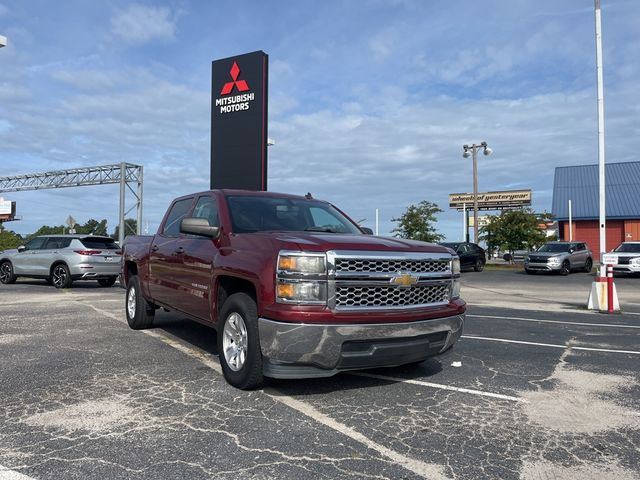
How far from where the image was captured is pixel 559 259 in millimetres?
24656

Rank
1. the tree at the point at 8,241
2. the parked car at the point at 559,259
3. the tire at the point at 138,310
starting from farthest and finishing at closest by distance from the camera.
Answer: the tree at the point at 8,241
the parked car at the point at 559,259
the tire at the point at 138,310

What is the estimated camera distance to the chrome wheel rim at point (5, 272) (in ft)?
54.5

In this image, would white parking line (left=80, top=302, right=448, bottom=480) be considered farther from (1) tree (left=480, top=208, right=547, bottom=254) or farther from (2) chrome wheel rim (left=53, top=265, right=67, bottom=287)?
(1) tree (left=480, top=208, right=547, bottom=254)

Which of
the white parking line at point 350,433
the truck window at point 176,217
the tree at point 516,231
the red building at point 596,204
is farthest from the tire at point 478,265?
the white parking line at point 350,433

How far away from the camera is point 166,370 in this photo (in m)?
5.21

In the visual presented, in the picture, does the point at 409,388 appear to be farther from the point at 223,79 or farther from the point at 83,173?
the point at 83,173

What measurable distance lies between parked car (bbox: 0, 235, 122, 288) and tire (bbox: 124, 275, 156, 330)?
7186 millimetres

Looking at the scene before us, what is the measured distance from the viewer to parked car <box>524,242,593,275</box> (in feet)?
80.9

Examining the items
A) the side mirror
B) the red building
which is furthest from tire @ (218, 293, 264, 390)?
the red building

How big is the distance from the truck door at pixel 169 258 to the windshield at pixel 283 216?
991 millimetres

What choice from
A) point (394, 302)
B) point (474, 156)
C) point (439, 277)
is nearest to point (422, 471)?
point (394, 302)

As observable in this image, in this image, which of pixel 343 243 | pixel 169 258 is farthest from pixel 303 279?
pixel 169 258

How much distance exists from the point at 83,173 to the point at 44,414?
4260cm

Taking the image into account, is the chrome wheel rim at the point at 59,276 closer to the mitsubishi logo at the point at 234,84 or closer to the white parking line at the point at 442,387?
the mitsubishi logo at the point at 234,84
